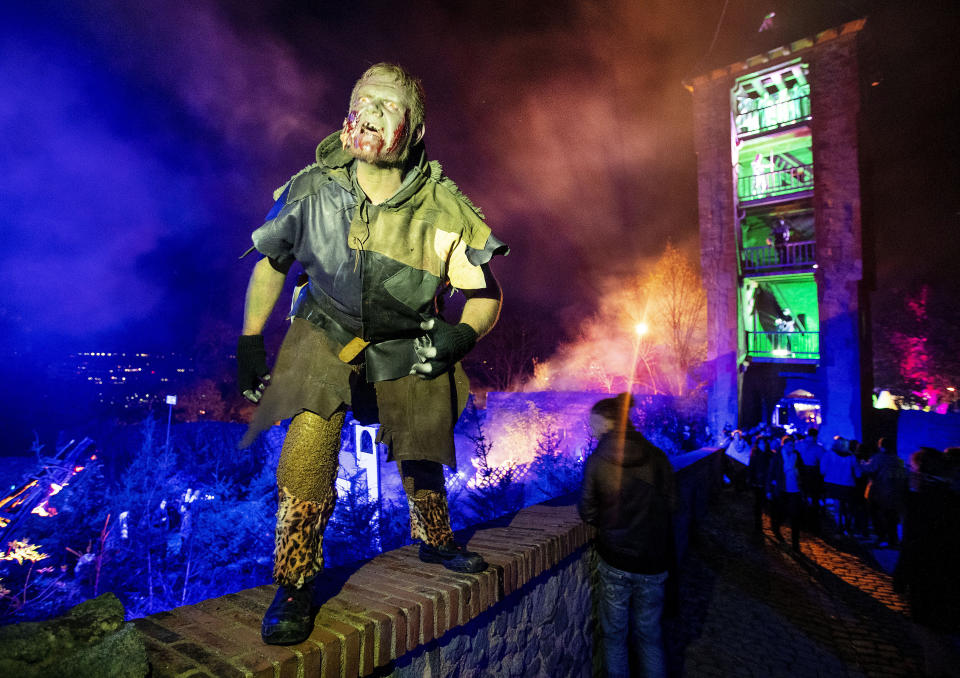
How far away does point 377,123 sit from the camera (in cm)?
195

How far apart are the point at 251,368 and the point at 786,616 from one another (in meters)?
5.91

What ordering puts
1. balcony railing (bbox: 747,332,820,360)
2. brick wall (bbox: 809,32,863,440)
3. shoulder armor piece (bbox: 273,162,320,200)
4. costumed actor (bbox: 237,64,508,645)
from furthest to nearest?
balcony railing (bbox: 747,332,820,360), brick wall (bbox: 809,32,863,440), shoulder armor piece (bbox: 273,162,320,200), costumed actor (bbox: 237,64,508,645)

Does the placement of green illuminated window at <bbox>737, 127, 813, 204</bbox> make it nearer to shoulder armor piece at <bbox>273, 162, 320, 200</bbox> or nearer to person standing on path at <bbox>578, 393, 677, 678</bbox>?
person standing on path at <bbox>578, 393, 677, 678</bbox>

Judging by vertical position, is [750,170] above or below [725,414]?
above

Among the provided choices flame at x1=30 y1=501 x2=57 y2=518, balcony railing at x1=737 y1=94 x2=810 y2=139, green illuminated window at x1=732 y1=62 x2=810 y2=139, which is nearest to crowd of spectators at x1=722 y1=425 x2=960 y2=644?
flame at x1=30 y1=501 x2=57 y2=518

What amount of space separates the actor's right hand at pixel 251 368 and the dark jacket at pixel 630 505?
2.28 m

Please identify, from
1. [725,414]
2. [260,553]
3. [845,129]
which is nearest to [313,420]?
[260,553]

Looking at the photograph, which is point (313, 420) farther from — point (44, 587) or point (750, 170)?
point (750, 170)

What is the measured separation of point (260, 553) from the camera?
8.39 meters

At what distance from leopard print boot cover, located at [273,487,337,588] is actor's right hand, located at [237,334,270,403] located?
0.44 metres

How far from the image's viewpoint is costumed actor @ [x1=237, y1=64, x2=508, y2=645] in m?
1.86

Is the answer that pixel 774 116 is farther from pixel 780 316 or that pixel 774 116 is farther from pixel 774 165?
pixel 780 316

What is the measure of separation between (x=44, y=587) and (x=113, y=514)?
7.10ft

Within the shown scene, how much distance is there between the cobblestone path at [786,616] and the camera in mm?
4125
